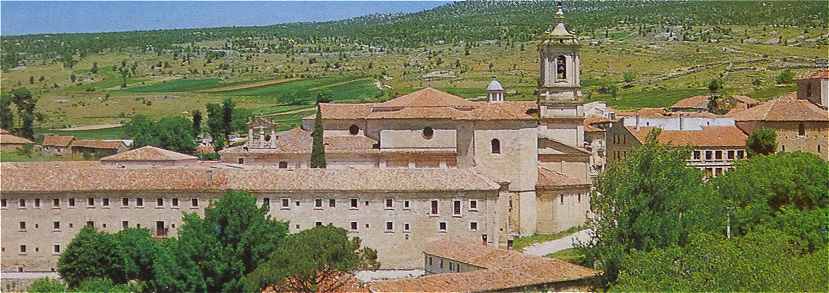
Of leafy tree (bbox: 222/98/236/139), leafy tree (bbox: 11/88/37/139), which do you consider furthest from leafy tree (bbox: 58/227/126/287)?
leafy tree (bbox: 11/88/37/139)

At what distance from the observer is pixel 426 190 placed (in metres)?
43.1

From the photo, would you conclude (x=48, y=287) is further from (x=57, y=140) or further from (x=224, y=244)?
(x=57, y=140)

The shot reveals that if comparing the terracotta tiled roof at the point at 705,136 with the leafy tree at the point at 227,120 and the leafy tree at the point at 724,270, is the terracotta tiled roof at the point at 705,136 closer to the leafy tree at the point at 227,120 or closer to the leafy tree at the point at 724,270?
the leafy tree at the point at 227,120

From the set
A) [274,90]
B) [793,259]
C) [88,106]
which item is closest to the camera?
[793,259]

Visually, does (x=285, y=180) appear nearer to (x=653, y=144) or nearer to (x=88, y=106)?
(x=653, y=144)

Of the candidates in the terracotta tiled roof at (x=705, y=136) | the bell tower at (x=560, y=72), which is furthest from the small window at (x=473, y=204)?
the terracotta tiled roof at (x=705, y=136)

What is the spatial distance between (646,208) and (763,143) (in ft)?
75.7

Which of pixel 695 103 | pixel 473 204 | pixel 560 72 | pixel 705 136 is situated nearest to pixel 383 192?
pixel 473 204

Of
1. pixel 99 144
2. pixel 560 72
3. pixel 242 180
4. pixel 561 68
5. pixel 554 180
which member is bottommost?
pixel 554 180

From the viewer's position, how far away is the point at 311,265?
33562 millimetres

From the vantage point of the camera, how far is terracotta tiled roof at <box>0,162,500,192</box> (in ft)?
143

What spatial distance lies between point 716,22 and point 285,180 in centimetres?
12455

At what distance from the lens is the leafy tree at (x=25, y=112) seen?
8512cm

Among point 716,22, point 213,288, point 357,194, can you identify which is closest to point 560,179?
point 357,194
